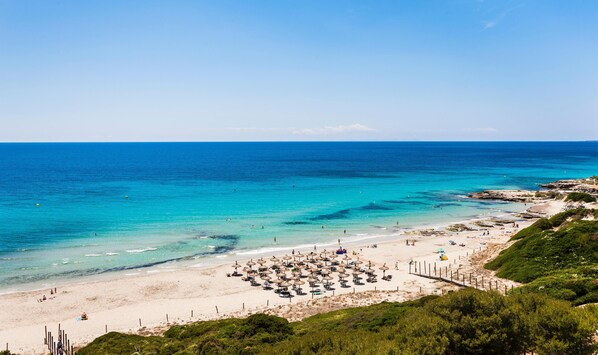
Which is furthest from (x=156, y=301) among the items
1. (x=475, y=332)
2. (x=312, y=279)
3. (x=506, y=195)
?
(x=506, y=195)

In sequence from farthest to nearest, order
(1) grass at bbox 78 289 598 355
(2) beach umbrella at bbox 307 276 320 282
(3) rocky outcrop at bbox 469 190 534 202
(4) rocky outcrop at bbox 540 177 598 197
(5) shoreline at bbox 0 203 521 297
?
(4) rocky outcrop at bbox 540 177 598 197 → (3) rocky outcrop at bbox 469 190 534 202 → (5) shoreline at bbox 0 203 521 297 → (2) beach umbrella at bbox 307 276 320 282 → (1) grass at bbox 78 289 598 355

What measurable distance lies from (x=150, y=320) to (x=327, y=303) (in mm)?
13432

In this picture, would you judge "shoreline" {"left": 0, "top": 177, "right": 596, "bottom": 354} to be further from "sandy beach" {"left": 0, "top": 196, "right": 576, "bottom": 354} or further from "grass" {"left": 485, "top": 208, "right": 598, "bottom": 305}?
"grass" {"left": 485, "top": 208, "right": 598, "bottom": 305}

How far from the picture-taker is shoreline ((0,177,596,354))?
95.7 feet

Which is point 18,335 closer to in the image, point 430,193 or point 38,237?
point 38,237

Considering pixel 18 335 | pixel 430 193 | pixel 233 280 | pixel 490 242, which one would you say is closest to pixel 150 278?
pixel 233 280

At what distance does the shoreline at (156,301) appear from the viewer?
95.7 feet

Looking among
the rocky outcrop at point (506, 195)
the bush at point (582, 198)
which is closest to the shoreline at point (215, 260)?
the bush at point (582, 198)

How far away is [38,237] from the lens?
52969 millimetres

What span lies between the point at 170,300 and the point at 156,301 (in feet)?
3.69

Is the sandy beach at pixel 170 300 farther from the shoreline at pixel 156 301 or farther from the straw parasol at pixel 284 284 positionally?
the straw parasol at pixel 284 284

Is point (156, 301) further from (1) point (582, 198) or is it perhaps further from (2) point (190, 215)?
(1) point (582, 198)

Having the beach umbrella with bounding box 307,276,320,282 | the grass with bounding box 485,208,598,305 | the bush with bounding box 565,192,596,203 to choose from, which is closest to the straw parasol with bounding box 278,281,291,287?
the beach umbrella with bounding box 307,276,320,282

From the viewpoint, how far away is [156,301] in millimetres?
34125
